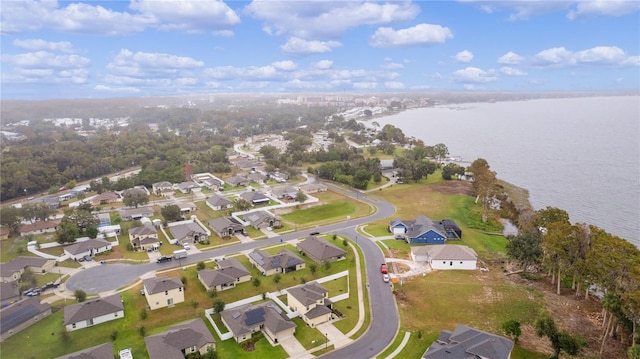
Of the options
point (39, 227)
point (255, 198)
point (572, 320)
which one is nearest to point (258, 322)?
point (572, 320)

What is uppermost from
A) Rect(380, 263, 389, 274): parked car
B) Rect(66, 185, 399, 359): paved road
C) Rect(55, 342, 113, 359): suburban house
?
Rect(55, 342, 113, 359): suburban house

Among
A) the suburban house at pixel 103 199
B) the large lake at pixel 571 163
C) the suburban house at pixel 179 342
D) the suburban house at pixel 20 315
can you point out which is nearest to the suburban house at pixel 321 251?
the suburban house at pixel 179 342

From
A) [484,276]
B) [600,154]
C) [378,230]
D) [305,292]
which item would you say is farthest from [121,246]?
[600,154]

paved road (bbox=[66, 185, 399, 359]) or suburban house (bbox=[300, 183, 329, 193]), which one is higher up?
suburban house (bbox=[300, 183, 329, 193])

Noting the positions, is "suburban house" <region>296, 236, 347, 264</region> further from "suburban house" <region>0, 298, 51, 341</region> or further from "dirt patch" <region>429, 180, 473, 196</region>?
"dirt patch" <region>429, 180, 473, 196</region>

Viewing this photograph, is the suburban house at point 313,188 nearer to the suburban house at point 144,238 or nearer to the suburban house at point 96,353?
the suburban house at point 144,238

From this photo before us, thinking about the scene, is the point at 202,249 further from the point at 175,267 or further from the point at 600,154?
the point at 600,154

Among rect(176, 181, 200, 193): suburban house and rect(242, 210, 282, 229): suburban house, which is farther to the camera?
rect(176, 181, 200, 193): suburban house

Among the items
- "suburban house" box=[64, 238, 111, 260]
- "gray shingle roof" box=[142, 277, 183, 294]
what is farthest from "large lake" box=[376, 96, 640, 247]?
"suburban house" box=[64, 238, 111, 260]
